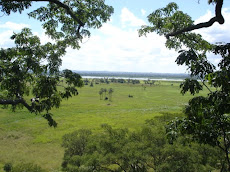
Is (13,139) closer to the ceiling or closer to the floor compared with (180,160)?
closer to the floor

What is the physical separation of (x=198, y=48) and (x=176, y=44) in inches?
52.1

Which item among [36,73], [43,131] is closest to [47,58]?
[36,73]

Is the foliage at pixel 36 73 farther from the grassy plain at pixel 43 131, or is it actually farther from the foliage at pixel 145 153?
the grassy plain at pixel 43 131

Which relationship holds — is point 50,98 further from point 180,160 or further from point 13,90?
point 180,160

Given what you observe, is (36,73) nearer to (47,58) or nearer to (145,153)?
(47,58)

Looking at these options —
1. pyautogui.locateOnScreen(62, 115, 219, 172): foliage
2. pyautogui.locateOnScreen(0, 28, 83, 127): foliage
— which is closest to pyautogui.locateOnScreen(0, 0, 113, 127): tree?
pyautogui.locateOnScreen(0, 28, 83, 127): foliage

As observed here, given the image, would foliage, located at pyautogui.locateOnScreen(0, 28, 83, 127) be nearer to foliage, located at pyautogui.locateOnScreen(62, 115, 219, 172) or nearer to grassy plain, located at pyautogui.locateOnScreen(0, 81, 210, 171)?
foliage, located at pyautogui.locateOnScreen(62, 115, 219, 172)

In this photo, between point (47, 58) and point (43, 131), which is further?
point (43, 131)

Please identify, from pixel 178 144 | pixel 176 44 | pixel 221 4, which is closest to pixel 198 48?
pixel 176 44

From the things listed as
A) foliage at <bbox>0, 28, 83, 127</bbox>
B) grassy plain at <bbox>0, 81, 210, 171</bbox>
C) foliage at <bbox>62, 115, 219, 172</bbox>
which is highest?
foliage at <bbox>0, 28, 83, 127</bbox>

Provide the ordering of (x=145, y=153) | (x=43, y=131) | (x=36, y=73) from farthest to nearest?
(x=43, y=131) < (x=145, y=153) < (x=36, y=73)

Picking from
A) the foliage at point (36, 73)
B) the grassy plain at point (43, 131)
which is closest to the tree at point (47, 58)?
the foliage at point (36, 73)

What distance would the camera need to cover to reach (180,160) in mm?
14641

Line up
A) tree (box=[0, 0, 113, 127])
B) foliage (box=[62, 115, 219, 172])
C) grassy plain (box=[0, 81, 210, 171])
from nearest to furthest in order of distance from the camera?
tree (box=[0, 0, 113, 127]) < foliage (box=[62, 115, 219, 172]) < grassy plain (box=[0, 81, 210, 171])
